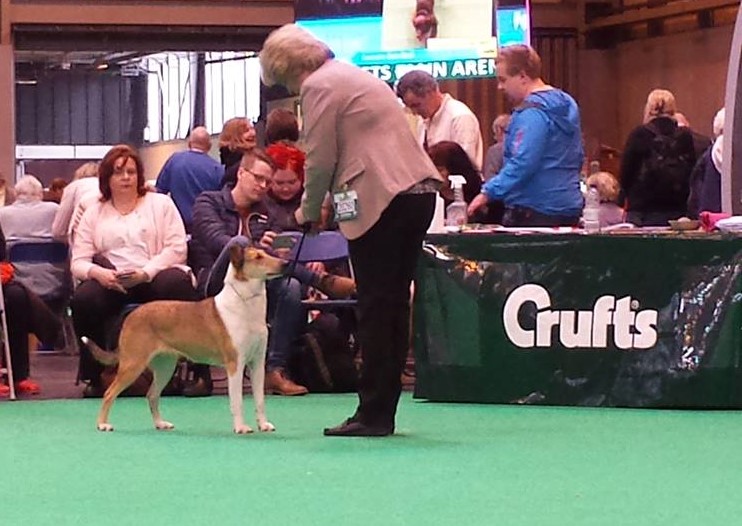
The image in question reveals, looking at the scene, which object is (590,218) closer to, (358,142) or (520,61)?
(520,61)

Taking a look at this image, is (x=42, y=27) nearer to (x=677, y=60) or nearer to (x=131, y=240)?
(x=677, y=60)

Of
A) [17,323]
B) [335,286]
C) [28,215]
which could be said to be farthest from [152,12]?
[335,286]

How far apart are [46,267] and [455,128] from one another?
237 centimetres

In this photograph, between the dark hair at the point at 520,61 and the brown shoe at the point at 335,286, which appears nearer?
the dark hair at the point at 520,61

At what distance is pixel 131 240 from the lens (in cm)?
691

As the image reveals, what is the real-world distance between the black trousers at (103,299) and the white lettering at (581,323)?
148 centimetres

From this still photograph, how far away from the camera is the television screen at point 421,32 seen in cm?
1010

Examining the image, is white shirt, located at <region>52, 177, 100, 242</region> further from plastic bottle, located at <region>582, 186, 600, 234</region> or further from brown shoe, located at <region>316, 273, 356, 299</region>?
plastic bottle, located at <region>582, 186, 600, 234</region>

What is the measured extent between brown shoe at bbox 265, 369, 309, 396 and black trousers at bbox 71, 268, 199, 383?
477mm

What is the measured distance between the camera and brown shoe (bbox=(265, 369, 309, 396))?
22.4 feet

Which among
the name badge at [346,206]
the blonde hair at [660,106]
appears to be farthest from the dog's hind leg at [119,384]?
the blonde hair at [660,106]

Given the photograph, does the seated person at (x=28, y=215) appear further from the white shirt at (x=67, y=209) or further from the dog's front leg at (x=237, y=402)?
the dog's front leg at (x=237, y=402)

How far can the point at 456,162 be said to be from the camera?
7.47m

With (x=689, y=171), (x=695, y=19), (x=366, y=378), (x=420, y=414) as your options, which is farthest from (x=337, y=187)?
(x=695, y=19)
